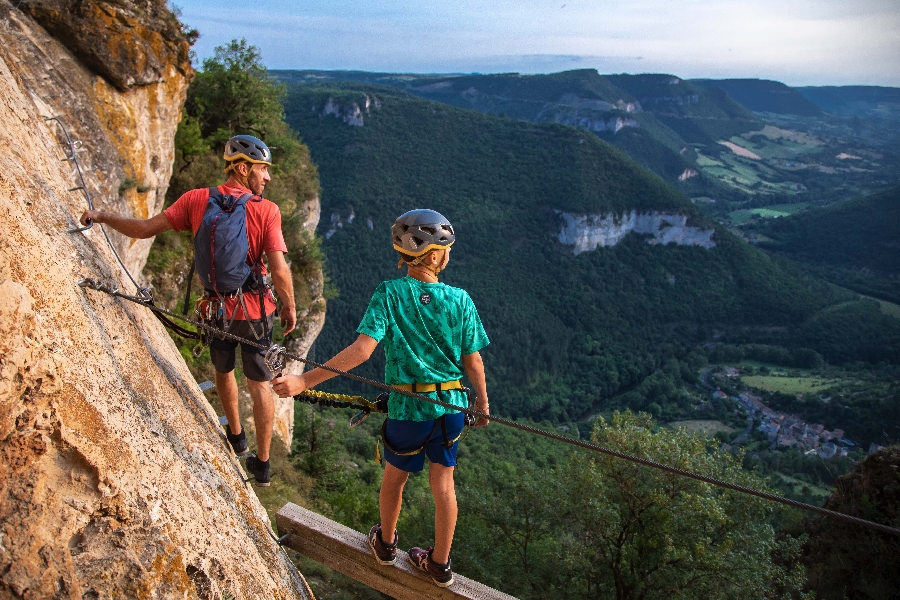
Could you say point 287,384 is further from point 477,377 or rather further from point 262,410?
point 262,410

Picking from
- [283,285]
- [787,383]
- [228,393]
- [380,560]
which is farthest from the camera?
[787,383]

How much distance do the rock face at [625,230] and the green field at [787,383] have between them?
39.6m

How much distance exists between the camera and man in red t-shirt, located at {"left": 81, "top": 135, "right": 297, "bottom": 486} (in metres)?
4.29

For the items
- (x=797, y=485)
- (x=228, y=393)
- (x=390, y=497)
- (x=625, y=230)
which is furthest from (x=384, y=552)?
(x=625, y=230)

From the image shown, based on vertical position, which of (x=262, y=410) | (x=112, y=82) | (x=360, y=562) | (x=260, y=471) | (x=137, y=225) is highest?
(x=112, y=82)

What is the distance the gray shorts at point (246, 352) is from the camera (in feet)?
14.6

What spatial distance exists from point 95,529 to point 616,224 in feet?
386

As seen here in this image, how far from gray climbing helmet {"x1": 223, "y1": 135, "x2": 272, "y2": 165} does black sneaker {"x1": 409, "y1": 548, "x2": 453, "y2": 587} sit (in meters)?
3.18

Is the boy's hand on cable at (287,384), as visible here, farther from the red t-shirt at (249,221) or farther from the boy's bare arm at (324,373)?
the red t-shirt at (249,221)

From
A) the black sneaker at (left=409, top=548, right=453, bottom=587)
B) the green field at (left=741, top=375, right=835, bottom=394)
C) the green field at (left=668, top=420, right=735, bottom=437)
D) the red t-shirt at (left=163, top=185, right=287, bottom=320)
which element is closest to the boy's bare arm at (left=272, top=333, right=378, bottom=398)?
the red t-shirt at (left=163, top=185, right=287, bottom=320)

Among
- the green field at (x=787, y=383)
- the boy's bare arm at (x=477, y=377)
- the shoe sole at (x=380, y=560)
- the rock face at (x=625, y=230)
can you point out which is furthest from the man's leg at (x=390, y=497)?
the rock face at (x=625, y=230)

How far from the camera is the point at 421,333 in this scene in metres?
3.42

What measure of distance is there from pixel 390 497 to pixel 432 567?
1.84ft

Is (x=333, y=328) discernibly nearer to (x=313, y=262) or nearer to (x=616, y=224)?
(x=313, y=262)
